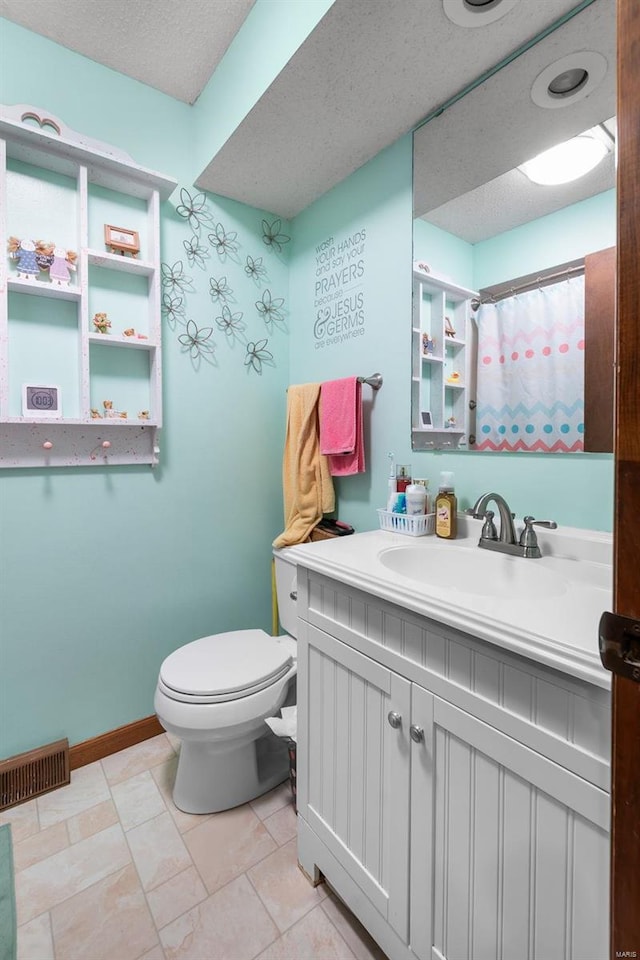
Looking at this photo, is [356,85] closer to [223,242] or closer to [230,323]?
[223,242]

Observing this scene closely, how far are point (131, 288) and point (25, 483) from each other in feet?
2.64

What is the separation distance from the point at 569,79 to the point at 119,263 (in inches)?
55.8

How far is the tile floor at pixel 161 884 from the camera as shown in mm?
1011

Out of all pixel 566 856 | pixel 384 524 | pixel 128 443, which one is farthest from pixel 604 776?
pixel 128 443

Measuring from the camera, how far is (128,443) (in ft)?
5.31

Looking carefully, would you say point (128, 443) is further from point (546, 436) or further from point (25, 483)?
point (546, 436)

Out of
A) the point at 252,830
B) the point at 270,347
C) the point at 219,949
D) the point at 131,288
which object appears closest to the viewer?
the point at 219,949

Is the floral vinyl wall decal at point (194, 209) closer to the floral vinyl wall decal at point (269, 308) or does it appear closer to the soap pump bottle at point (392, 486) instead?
the floral vinyl wall decal at point (269, 308)

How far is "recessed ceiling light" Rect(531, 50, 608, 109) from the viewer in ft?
3.26

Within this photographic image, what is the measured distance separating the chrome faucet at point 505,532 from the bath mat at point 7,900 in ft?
4.86

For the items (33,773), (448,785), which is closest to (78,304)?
(33,773)

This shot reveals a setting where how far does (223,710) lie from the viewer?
125 cm

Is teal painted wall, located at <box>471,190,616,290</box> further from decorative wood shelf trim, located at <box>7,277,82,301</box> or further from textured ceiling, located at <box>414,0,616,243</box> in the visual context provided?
decorative wood shelf trim, located at <box>7,277,82,301</box>

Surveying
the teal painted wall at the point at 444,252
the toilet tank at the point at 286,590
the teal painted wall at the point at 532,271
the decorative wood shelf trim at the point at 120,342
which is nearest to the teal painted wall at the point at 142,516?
the decorative wood shelf trim at the point at 120,342
